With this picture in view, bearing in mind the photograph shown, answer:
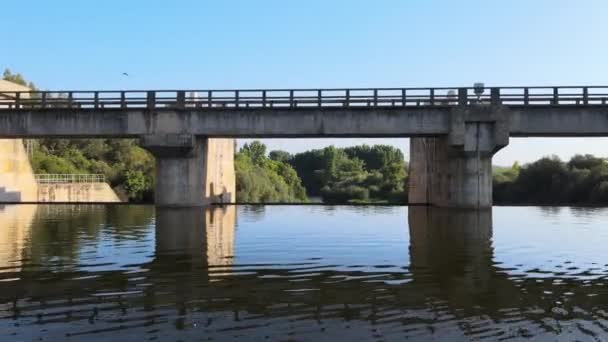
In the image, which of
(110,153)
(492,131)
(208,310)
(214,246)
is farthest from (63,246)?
(110,153)

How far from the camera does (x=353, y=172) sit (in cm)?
15450

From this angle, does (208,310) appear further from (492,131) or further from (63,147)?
(63,147)

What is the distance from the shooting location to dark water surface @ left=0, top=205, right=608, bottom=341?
920cm

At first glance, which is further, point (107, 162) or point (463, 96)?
point (107, 162)

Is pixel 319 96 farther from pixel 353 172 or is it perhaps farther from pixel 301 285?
pixel 353 172

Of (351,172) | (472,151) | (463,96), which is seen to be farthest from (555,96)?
(351,172)

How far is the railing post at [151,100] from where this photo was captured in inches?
1422

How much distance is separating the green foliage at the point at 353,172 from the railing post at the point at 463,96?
80.4 meters

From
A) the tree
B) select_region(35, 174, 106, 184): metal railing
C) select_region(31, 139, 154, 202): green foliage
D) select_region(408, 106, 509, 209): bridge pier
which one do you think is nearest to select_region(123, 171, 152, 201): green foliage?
select_region(31, 139, 154, 202): green foliage

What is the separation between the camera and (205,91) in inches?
1428

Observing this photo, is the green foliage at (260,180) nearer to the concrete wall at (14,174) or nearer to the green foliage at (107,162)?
the green foliage at (107,162)

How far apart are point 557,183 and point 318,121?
40.7 meters

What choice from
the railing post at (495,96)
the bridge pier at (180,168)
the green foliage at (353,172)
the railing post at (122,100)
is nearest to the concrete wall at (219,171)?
the bridge pier at (180,168)

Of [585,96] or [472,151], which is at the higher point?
[585,96]
